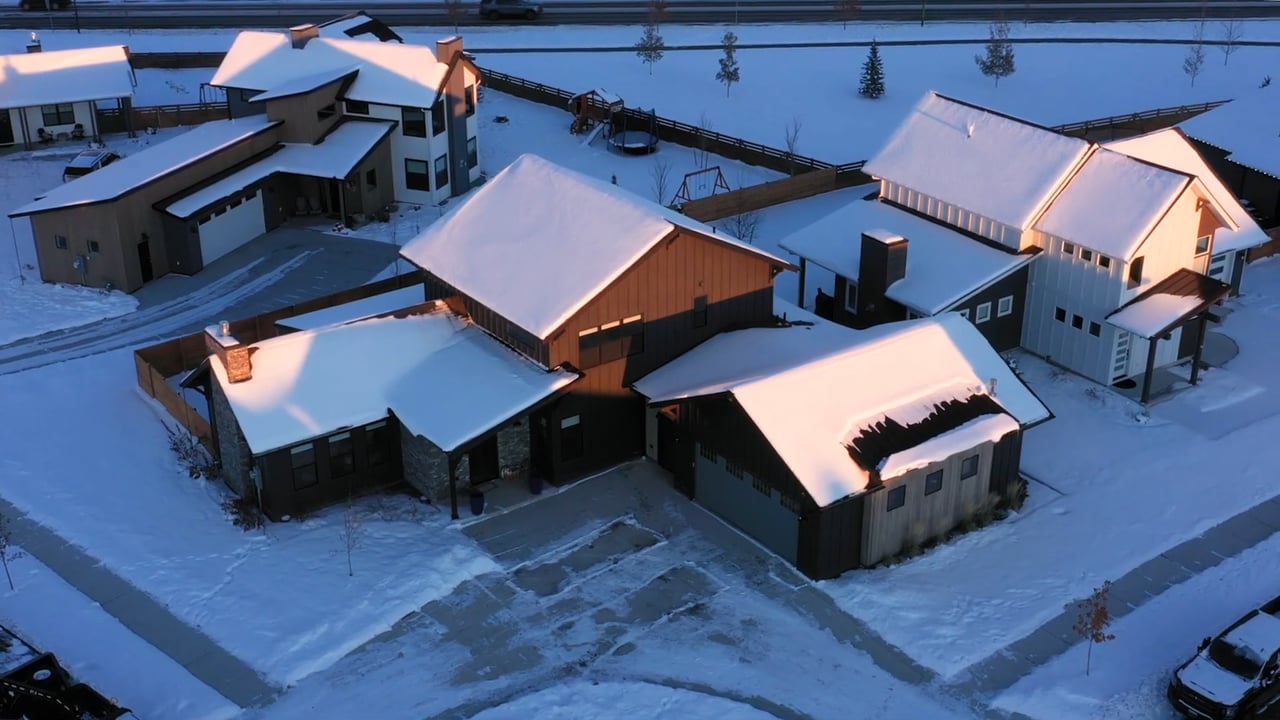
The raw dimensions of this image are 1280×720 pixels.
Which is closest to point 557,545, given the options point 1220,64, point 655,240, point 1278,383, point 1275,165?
point 655,240

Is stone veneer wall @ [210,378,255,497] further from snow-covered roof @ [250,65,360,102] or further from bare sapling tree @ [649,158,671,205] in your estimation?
bare sapling tree @ [649,158,671,205]

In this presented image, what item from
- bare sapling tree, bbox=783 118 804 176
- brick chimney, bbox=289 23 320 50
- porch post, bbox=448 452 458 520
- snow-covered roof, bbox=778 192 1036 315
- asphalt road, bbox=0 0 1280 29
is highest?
brick chimney, bbox=289 23 320 50

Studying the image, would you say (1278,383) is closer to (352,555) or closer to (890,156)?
(890,156)

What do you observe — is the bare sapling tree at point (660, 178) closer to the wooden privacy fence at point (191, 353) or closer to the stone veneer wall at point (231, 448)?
the wooden privacy fence at point (191, 353)

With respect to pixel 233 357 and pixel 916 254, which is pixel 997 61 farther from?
pixel 233 357

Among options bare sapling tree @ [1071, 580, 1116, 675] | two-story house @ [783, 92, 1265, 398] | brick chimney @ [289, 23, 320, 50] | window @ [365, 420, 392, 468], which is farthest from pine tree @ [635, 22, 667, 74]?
bare sapling tree @ [1071, 580, 1116, 675]

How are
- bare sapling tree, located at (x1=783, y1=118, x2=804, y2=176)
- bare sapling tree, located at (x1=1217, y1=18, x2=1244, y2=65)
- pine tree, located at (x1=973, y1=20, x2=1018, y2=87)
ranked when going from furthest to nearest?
bare sapling tree, located at (x1=1217, y1=18, x2=1244, y2=65) < pine tree, located at (x1=973, y1=20, x2=1018, y2=87) < bare sapling tree, located at (x1=783, y1=118, x2=804, y2=176)

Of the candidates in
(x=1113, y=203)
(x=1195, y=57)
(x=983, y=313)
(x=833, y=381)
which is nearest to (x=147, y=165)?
(x=833, y=381)
